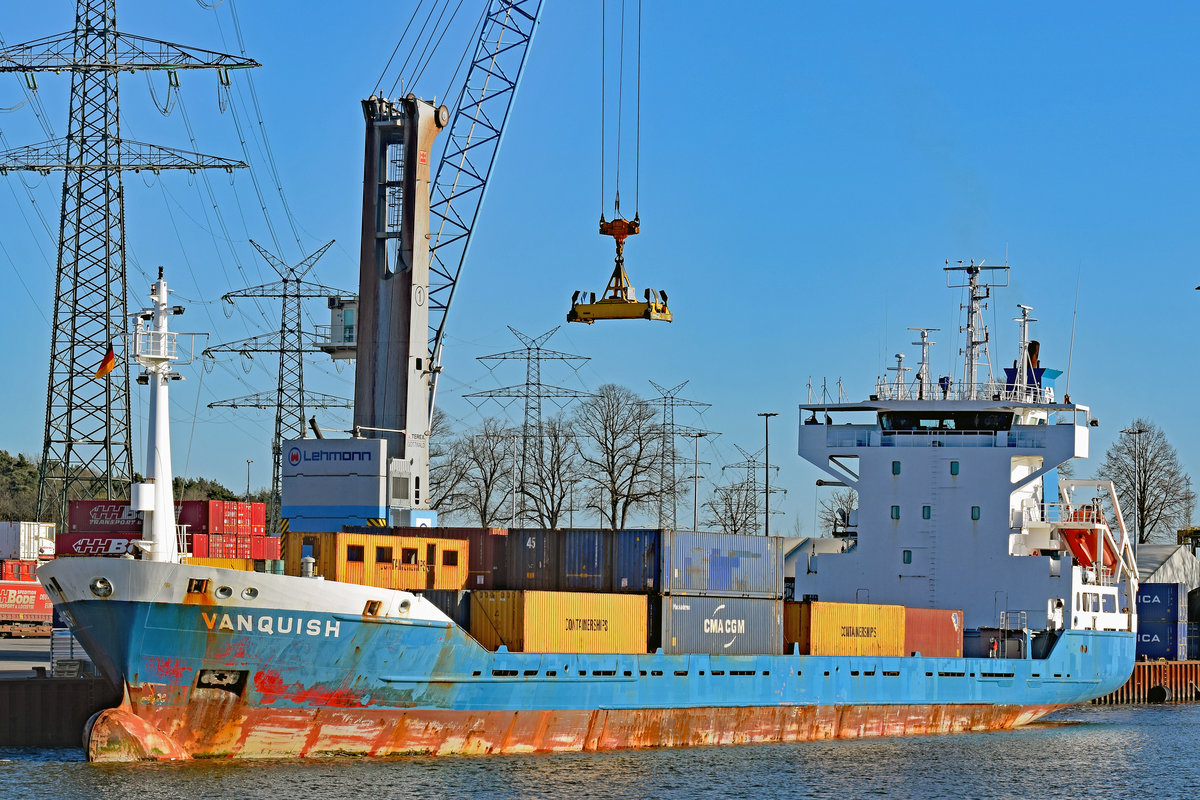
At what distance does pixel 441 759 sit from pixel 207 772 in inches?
193

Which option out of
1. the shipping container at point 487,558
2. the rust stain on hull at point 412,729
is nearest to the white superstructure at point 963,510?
the rust stain on hull at point 412,729

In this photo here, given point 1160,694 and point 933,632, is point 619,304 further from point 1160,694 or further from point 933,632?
point 1160,694

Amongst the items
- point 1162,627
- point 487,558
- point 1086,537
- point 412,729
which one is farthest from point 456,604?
point 1162,627

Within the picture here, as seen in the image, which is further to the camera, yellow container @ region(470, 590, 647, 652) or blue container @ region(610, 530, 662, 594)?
blue container @ region(610, 530, 662, 594)

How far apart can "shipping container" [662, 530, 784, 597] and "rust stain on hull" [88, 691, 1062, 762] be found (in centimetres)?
280

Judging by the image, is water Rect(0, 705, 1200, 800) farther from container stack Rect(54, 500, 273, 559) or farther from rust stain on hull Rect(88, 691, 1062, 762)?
container stack Rect(54, 500, 273, 559)

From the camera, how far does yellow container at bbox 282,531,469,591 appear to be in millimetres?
33062

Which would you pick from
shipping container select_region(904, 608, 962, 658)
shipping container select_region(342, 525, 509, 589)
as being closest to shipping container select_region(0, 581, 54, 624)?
shipping container select_region(342, 525, 509, 589)

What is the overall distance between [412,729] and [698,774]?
6.23m

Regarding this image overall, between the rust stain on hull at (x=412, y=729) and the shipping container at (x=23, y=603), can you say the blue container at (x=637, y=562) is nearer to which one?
the rust stain on hull at (x=412, y=729)

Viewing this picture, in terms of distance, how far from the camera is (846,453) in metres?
46.4

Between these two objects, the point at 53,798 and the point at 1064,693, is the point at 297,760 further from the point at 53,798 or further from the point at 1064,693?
the point at 1064,693

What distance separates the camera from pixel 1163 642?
6819 cm

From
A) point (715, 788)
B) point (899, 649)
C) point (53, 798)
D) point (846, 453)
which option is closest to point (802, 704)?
point (899, 649)
